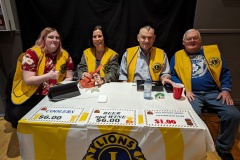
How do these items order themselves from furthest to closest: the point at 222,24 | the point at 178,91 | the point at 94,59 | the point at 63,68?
the point at 222,24 → the point at 94,59 → the point at 63,68 → the point at 178,91

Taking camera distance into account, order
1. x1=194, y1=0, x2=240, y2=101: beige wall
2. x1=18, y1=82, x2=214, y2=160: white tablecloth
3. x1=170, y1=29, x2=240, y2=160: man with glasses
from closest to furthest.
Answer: x1=18, y1=82, x2=214, y2=160: white tablecloth, x1=170, y1=29, x2=240, y2=160: man with glasses, x1=194, y1=0, x2=240, y2=101: beige wall

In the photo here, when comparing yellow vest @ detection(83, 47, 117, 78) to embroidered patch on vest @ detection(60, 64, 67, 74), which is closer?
embroidered patch on vest @ detection(60, 64, 67, 74)

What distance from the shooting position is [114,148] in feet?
3.76

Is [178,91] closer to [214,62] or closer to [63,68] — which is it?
[214,62]

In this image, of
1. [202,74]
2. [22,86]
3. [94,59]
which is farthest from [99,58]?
[202,74]

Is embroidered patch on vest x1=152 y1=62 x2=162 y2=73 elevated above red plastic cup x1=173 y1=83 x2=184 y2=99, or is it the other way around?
embroidered patch on vest x1=152 y1=62 x2=162 y2=73

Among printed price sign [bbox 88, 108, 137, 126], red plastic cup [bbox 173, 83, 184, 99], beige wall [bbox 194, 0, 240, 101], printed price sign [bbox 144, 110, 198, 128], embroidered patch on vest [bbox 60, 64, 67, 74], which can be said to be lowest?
printed price sign [bbox 144, 110, 198, 128]

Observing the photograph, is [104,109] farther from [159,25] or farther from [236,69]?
[236,69]

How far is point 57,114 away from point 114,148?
428mm

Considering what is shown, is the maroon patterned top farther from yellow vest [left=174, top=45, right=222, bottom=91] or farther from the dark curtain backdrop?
yellow vest [left=174, top=45, right=222, bottom=91]

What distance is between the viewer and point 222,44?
2.26 metres

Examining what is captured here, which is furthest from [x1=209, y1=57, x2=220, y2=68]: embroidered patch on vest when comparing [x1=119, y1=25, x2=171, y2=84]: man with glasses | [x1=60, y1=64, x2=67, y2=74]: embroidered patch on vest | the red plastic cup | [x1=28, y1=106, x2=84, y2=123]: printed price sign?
[x1=60, y1=64, x2=67, y2=74]: embroidered patch on vest

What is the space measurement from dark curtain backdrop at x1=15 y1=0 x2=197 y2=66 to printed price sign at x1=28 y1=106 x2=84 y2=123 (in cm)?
123

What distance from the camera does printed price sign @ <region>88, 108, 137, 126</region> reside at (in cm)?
110
